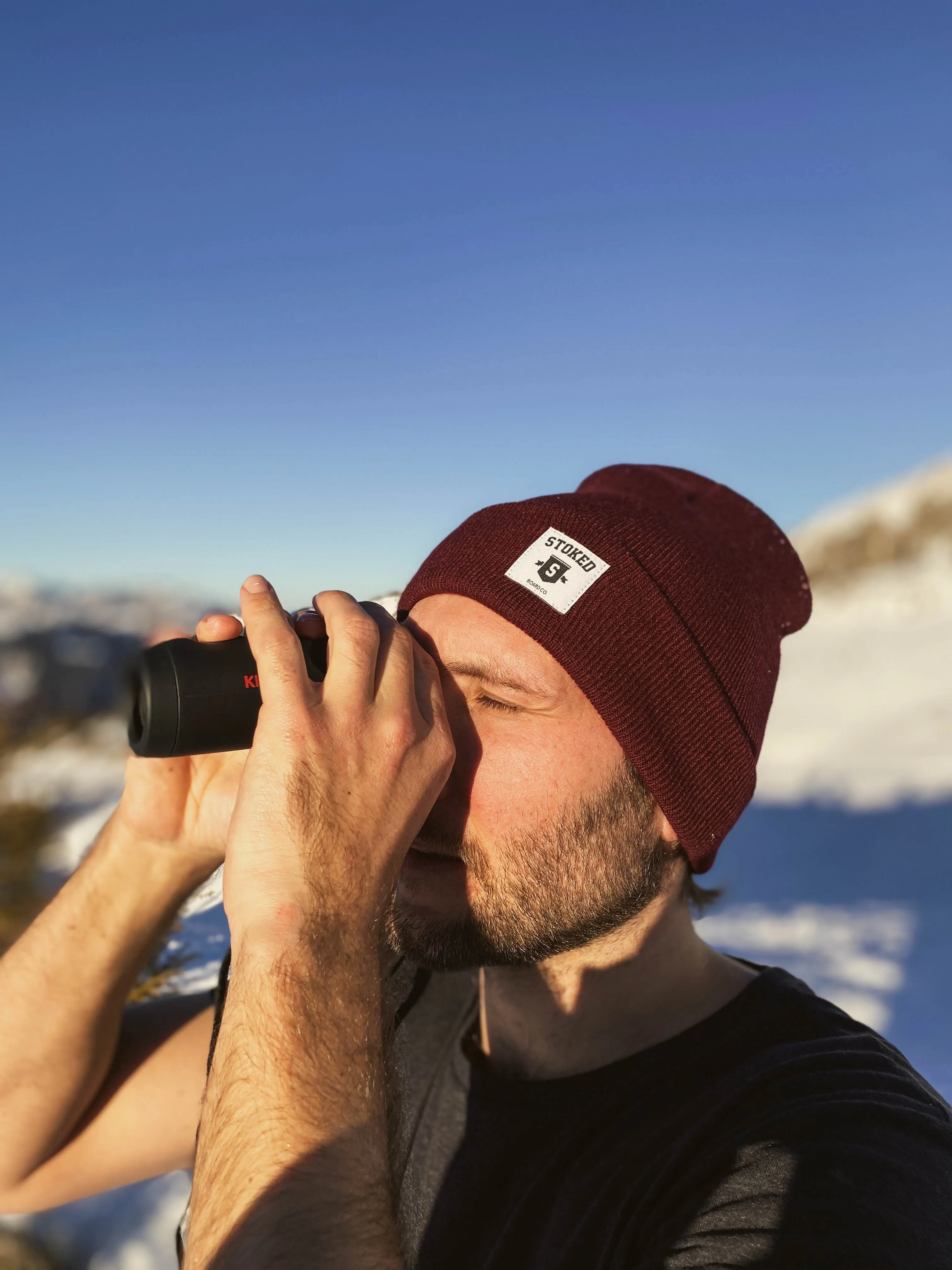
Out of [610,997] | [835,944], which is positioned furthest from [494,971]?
[835,944]

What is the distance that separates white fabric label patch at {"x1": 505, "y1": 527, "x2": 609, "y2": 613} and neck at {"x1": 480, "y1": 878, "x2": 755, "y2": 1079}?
562mm

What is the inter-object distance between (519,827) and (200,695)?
546 millimetres

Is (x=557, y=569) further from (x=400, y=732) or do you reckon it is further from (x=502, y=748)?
(x=400, y=732)

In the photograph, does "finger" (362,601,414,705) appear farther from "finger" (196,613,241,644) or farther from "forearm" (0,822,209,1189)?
"forearm" (0,822,209,1189)

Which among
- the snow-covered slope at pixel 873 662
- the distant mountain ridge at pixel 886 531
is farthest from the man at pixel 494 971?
the distant mountain ridge at pixel 886 531

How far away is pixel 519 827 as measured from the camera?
56.2 inches

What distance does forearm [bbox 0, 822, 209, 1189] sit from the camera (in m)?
1.58

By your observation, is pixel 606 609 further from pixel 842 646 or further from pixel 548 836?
pixel 842 646

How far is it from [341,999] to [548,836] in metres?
0.52

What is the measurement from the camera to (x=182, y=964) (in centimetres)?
221

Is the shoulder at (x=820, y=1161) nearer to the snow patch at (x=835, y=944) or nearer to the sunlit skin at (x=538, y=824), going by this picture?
the sunlit skin at (x=538, y=824)

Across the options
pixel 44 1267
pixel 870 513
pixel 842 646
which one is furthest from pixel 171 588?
pixel 44 1267

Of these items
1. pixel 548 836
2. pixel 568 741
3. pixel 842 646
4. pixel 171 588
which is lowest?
pixel 548 836

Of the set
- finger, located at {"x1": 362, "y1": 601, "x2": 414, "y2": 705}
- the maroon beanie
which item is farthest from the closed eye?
finger, located at {"x1": 362, "y1": 601, "x2": 414, "y2": 705}
